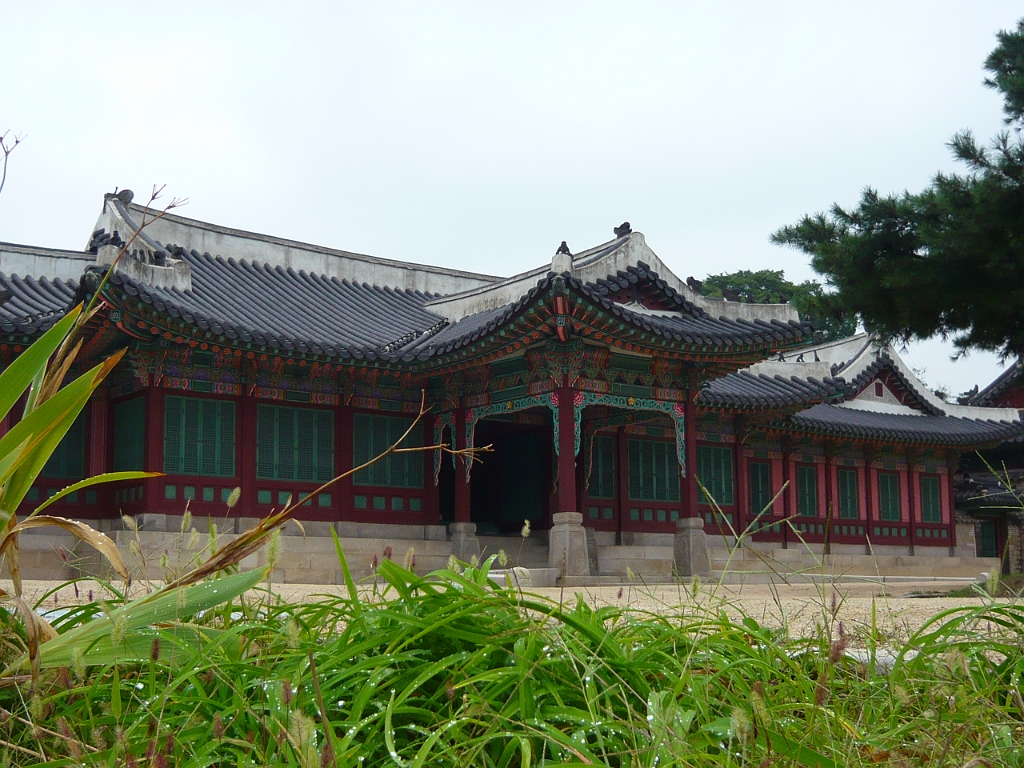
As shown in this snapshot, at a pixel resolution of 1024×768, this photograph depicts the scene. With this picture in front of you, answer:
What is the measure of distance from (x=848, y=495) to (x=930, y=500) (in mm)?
2806

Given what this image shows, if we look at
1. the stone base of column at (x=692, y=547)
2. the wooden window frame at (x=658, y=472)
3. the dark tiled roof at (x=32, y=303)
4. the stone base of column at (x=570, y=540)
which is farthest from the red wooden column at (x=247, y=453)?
the wooden window frame at (x=658, y=472)

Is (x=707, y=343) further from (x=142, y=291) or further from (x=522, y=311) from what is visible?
(x=142, y=291)

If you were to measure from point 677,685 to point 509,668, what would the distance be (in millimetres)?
418

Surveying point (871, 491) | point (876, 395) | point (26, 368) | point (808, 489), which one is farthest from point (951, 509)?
point (26, 368)

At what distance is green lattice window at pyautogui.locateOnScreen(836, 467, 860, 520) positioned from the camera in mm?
23406

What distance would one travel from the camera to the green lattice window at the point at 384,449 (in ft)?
56.4

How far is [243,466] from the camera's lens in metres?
16.0

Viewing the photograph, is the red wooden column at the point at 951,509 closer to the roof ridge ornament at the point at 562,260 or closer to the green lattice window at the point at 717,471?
the green lattice window at the point at 717,471

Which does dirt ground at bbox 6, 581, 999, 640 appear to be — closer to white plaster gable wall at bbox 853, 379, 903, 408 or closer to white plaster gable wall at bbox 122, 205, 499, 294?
white plaster gable wall at bbox 122, 205, 499, 294

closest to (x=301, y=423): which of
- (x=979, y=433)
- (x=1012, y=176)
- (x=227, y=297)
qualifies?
(x=227, y=297)

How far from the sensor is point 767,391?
808 inches

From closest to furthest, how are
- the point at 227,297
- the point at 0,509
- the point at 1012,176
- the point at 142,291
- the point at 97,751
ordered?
the point at 97,751, the point at 0,509, the point at 1012,176, the point at 142,291, the point at 227,297

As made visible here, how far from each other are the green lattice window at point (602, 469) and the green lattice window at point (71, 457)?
7807mm

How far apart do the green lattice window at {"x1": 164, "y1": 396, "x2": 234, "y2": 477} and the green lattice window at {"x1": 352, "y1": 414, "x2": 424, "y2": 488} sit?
1.97 m
